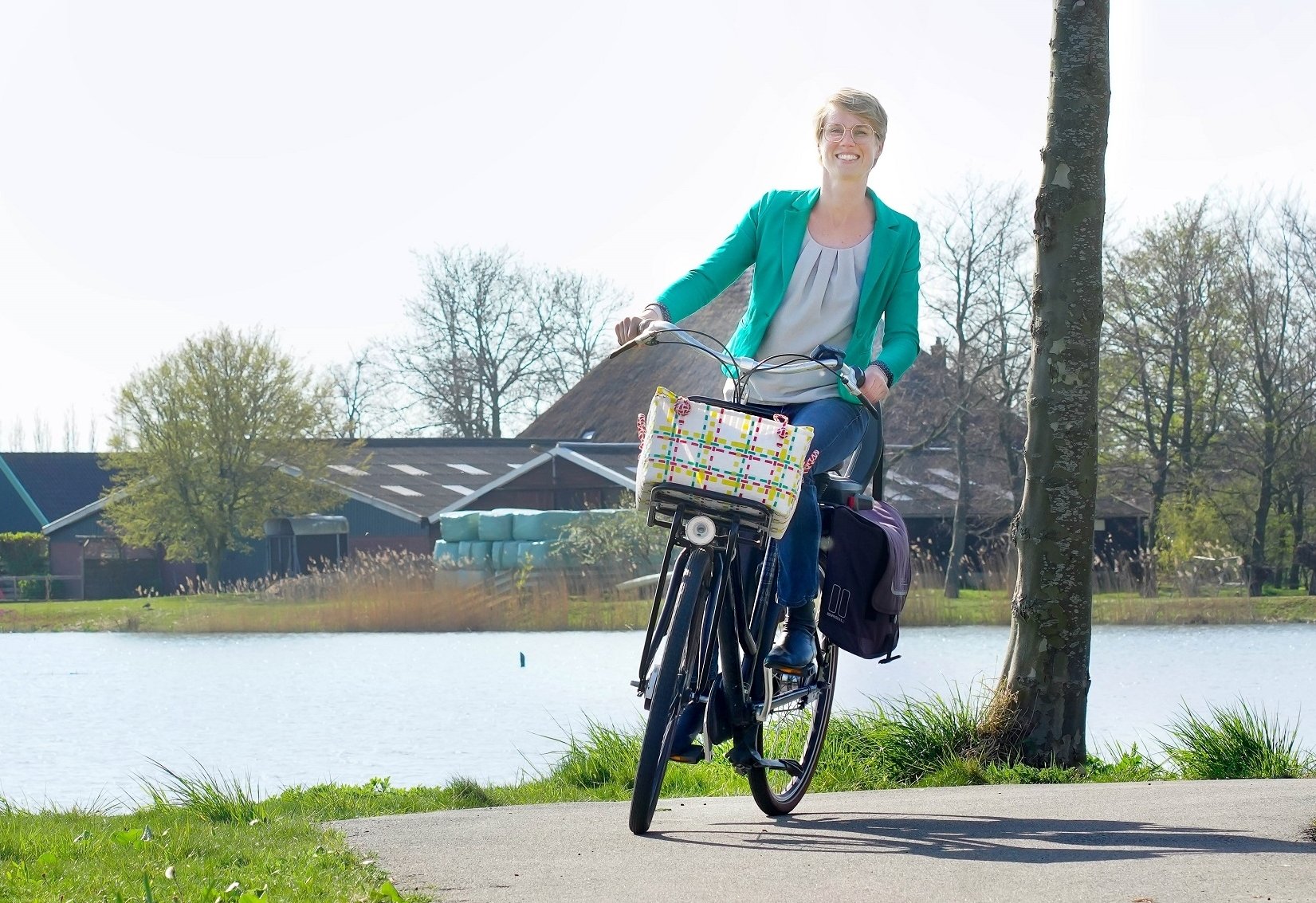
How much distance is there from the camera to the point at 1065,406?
751 centimetres

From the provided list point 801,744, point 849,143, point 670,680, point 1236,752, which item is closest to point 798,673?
point 801,744

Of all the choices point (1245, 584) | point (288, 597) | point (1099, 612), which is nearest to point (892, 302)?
point (1099, 612)

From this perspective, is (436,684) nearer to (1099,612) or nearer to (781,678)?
(1099,612)

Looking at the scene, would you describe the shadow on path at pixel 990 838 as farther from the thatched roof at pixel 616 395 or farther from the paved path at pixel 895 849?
the thatched roof at pixel 616 395

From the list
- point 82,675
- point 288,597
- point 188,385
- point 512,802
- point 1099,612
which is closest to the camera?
point 512,802

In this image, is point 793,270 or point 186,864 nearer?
point 186,864

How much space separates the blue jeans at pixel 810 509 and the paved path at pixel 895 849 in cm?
74

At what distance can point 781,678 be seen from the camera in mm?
5496

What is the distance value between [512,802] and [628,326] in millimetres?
3109

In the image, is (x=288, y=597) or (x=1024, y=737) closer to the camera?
(x=1024, y=737)

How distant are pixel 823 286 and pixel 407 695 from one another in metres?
12.7

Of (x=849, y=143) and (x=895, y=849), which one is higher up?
(x=849, y=143)

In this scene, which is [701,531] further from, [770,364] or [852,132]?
[852,132]

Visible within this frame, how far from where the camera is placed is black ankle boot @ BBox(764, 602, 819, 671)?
5.45m
